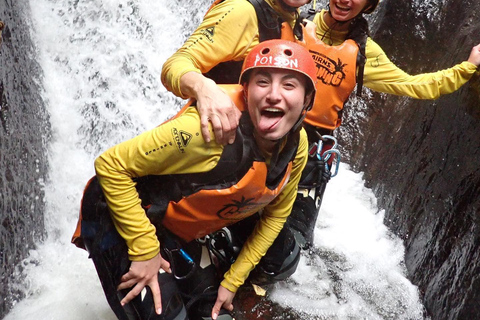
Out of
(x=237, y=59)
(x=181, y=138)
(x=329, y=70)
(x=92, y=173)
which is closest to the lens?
(x=181, y=138)

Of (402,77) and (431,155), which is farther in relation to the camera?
(431,155)

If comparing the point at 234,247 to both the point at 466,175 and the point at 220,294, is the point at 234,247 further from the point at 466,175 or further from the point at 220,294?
the point at 466,175

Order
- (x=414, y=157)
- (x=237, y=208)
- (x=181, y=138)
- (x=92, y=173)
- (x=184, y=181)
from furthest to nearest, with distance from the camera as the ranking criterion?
1. (x=92, y=173)
2. (x=414, y=157)
3. (x=237, y=208)
4. (x=184, y=181)
5. (x=181, y=138)

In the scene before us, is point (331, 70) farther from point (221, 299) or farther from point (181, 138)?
point (221, 299)

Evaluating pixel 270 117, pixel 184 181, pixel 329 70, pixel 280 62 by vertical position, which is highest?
pixel 280 62

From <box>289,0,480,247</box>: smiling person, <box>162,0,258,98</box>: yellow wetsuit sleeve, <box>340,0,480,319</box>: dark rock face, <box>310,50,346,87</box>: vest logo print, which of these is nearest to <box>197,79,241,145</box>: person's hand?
<box>162,0,258,98</box>: yellow wetsuit sleeve

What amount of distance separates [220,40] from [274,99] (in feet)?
2.21

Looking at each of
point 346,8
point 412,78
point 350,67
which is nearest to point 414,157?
point 412,78

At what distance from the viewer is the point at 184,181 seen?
2.24 m

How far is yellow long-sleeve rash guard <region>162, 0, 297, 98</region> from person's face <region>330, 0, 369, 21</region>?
719 mm

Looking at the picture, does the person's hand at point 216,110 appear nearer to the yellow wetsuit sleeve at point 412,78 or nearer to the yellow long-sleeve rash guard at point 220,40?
the yellow long-sleeve rash guard at point 220,40

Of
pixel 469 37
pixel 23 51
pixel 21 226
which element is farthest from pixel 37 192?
pixel 469 37

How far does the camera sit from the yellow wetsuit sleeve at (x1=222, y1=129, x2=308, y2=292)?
8.95ft

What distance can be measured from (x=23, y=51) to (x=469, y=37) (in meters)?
4.39
